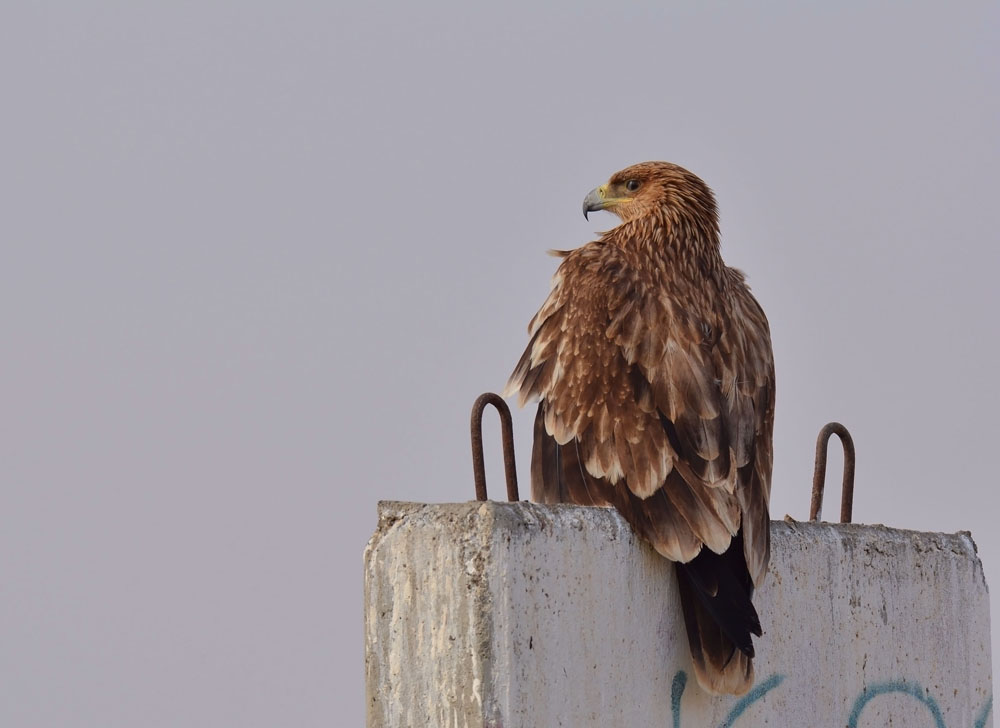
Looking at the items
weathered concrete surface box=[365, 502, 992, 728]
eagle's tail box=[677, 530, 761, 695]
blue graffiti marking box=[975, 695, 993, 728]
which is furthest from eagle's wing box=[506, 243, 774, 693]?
blue graffiti marking box=[975, 695, 993, 728]

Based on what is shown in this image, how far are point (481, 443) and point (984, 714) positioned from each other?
2.47 metres

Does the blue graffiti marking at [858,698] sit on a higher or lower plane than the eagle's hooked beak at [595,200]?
lower

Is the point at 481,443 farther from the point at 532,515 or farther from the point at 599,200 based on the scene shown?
the point at 599,200

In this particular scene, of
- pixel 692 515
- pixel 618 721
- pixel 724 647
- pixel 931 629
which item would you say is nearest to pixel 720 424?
pixel 692 515

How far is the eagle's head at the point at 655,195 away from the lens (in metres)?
5.11

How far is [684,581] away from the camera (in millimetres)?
4047

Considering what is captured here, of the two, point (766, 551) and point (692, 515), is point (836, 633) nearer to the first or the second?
point (766, 551)

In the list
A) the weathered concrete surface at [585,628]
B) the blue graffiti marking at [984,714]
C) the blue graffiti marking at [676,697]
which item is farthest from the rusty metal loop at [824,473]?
the blue graffiti marking at [676,697]

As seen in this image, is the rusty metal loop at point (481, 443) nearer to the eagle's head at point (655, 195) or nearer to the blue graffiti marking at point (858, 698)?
the blue graffiti marking at point (858, 698)

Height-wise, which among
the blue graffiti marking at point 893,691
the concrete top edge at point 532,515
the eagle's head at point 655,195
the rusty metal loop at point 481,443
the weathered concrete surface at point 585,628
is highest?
the eagle's head at point 655,195

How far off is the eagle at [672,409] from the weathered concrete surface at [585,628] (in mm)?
130

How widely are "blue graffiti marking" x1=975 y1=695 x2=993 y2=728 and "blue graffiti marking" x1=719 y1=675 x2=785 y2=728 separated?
4.21 feet

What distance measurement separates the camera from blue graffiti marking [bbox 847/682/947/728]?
15.5ft

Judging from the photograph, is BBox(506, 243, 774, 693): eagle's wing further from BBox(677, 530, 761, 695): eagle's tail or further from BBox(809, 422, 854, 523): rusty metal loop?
BBox(809, 422, 854, 523): rusty metal loop
